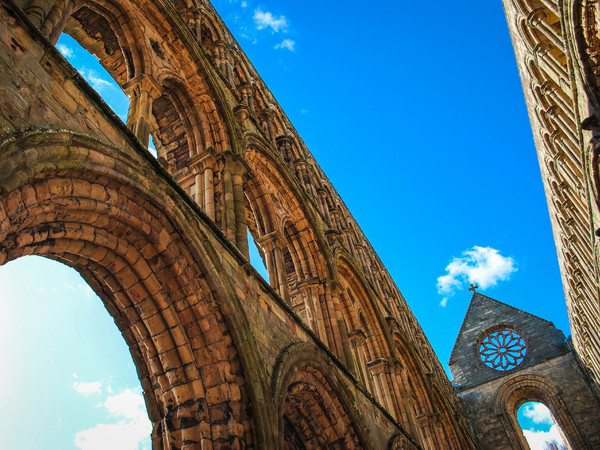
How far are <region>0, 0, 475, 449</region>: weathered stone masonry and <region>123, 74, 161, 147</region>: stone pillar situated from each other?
0.07 feet

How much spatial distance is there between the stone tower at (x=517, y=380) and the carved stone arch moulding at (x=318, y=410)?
1733cm

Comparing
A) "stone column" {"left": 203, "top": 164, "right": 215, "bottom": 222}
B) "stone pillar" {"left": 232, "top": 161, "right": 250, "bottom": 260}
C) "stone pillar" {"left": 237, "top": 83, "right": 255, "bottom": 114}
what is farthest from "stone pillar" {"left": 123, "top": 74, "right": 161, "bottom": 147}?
"stone pillar" {"left": 237, "top": 83, "right": 255, "bottom": 114}

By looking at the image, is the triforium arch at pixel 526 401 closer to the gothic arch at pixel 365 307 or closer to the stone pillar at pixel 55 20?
the gothic arch at pixel 365 307

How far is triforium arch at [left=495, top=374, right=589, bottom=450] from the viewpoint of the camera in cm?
2120

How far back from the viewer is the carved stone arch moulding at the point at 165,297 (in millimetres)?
4582

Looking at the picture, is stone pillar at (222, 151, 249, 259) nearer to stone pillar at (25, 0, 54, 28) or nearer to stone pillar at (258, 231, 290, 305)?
stone pillar at (258, 231, 290, 305)

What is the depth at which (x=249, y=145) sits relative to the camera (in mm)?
9867

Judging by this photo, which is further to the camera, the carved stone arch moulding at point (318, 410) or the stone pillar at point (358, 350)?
the stone pillar at point (358, 350)

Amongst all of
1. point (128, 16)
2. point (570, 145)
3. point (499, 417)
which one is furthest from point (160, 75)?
point (499, 417)

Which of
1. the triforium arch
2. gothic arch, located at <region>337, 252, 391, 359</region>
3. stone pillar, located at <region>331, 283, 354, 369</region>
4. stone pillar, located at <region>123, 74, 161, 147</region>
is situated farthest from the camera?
the triforium arch

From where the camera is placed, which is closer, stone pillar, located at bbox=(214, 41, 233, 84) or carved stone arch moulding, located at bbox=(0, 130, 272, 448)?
carved stone arch moulding, located at bbox=(0, 130, 272, 448)

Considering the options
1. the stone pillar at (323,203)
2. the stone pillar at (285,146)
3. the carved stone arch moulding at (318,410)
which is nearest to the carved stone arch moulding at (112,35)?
the carved stone arch moulding at (318,410)

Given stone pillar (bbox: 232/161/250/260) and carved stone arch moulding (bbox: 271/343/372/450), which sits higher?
stone pillar (bbox: 232/161/250/260)

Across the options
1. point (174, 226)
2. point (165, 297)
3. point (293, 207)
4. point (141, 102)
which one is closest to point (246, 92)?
point (293, 207)
